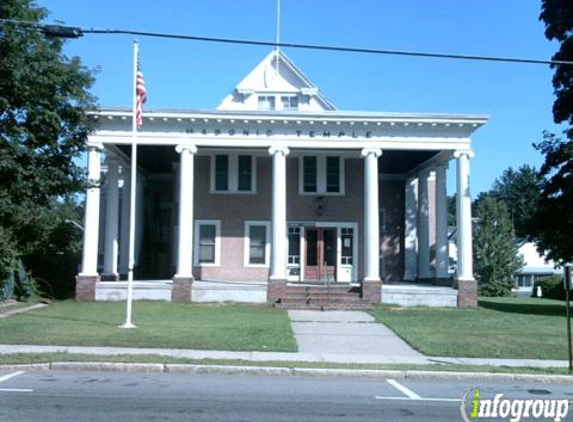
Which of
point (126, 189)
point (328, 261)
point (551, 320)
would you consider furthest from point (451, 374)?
point (126, 189)

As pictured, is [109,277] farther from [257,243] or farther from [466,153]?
[466,153]

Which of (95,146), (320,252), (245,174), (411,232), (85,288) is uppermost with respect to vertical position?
(95,146)

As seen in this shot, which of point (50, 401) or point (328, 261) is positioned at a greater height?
point (328, 261)

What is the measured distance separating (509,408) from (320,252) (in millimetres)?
19975

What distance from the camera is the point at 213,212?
93.1ft

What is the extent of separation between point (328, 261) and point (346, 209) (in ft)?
8.20

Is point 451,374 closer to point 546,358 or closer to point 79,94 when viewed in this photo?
point 546,358

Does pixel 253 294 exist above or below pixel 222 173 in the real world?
below

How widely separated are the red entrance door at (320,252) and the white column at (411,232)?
3.95 metres

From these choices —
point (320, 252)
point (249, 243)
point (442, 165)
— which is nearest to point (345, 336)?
point (320, 252)

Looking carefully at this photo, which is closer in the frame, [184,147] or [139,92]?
[139,92]

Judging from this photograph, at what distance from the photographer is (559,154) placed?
23.1 metres

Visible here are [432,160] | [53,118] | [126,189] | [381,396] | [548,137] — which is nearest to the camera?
[381,396]

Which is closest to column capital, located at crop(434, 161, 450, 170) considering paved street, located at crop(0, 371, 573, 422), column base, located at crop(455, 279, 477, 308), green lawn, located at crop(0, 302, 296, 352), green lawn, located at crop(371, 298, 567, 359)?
column base, located at crop(455, 279, 477, 308)
